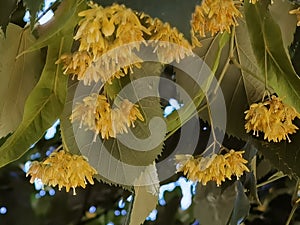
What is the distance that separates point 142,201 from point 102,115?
0.11 m

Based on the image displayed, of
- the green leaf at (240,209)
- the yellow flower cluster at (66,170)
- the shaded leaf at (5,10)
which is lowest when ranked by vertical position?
the green leaf at (240,209)

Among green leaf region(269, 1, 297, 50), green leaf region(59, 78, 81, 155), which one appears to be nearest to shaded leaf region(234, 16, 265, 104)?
green leaf region(269, 1, 297, 50)

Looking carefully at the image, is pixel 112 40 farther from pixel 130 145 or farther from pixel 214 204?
pixel 214 204

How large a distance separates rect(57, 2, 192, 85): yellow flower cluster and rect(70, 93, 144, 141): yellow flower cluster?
23 millimetres

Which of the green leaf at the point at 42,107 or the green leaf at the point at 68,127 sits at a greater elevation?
the green leaf at the point at 42,107

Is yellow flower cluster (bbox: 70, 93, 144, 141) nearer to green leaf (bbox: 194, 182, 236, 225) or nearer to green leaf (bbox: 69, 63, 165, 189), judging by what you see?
green leaf (bbox: 69, 63, 165, 189)

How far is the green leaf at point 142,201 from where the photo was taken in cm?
45

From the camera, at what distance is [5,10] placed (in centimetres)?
36

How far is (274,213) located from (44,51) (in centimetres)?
48

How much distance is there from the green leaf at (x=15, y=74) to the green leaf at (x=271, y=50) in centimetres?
14

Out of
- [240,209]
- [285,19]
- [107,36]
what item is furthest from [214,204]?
[107,36]

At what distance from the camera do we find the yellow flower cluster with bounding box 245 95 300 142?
398mm

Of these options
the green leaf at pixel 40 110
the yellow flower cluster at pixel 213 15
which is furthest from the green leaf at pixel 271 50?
the green leaf at pixel 40 110

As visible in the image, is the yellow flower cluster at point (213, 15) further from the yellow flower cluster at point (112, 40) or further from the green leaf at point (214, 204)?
the green leaf at point (214, 204)
